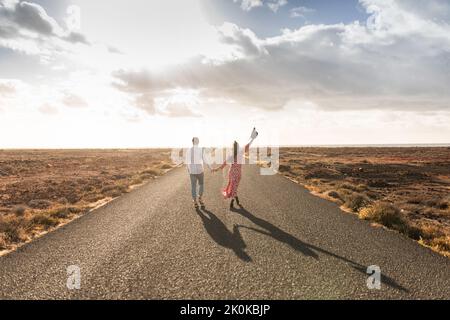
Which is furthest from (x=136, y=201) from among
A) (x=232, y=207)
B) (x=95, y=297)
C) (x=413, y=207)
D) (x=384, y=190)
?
(x=384, y=190)

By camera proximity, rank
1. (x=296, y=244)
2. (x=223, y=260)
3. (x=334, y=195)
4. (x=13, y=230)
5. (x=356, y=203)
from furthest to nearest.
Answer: (x=334, y=195), (x=356, y=203), (x=13, y=230), (x=296, y=244), (x=223, y=260)

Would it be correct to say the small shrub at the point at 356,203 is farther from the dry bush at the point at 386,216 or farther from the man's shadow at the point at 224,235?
the man's shadow at the point at 224,235

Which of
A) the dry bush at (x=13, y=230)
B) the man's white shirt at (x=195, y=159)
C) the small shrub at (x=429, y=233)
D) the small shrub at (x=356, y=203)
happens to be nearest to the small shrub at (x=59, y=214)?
the dry bush at (x=13, y=230)

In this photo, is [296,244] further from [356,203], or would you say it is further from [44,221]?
[44,221]

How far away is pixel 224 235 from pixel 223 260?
6.45 feet

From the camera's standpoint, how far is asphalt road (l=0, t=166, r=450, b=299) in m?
5.35

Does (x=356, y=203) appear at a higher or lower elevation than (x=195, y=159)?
lower

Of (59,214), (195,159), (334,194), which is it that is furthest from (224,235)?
(334,194)

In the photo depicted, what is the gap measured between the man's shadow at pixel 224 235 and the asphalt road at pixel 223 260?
2cm

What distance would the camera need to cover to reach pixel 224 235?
8.70 metres

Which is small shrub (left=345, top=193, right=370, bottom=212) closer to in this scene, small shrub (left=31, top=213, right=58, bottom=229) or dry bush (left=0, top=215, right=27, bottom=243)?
small shrub (left=31, top=213, right=58, bottom=229)

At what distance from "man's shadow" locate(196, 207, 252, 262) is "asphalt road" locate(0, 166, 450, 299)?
23mm

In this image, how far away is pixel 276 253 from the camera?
7195 mm
